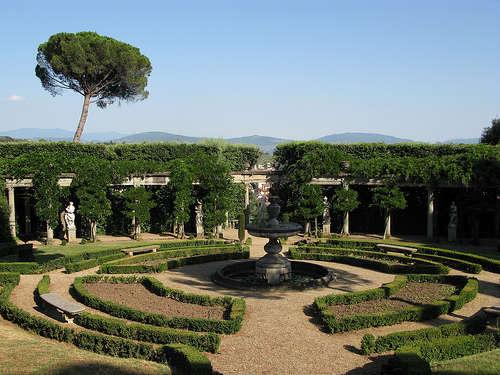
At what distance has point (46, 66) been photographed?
43531 mm

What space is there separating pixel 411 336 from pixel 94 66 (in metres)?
36.3

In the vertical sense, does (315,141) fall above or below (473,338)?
above

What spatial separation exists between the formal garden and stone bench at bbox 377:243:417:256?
0.14 metres

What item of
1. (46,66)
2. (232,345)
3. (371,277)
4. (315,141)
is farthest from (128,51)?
(232,345)

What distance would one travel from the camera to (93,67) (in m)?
42.1

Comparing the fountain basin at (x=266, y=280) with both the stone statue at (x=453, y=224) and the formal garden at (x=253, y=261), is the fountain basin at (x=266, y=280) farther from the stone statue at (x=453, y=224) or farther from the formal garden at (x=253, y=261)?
the stone statue at (x=453, y=224)

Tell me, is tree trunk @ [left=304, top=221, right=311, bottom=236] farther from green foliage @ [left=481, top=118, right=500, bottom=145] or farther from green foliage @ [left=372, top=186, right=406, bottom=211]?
green foliage @ [left=481, top=118, right=500, bottom=145]

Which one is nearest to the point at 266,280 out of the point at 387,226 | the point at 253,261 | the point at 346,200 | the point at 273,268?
the point at 273,268

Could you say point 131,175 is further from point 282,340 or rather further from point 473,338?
point 473,338

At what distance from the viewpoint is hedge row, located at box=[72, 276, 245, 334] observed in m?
14.9

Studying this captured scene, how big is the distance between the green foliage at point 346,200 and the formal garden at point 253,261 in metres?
0.11

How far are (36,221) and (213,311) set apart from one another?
75.1 ft

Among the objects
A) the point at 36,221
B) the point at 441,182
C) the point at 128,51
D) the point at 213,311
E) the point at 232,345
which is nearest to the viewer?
the point at 232,345

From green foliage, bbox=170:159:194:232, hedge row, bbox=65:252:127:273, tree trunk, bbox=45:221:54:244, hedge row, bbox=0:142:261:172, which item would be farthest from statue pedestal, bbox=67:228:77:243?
hedge row, bbox=65:252:127:273
